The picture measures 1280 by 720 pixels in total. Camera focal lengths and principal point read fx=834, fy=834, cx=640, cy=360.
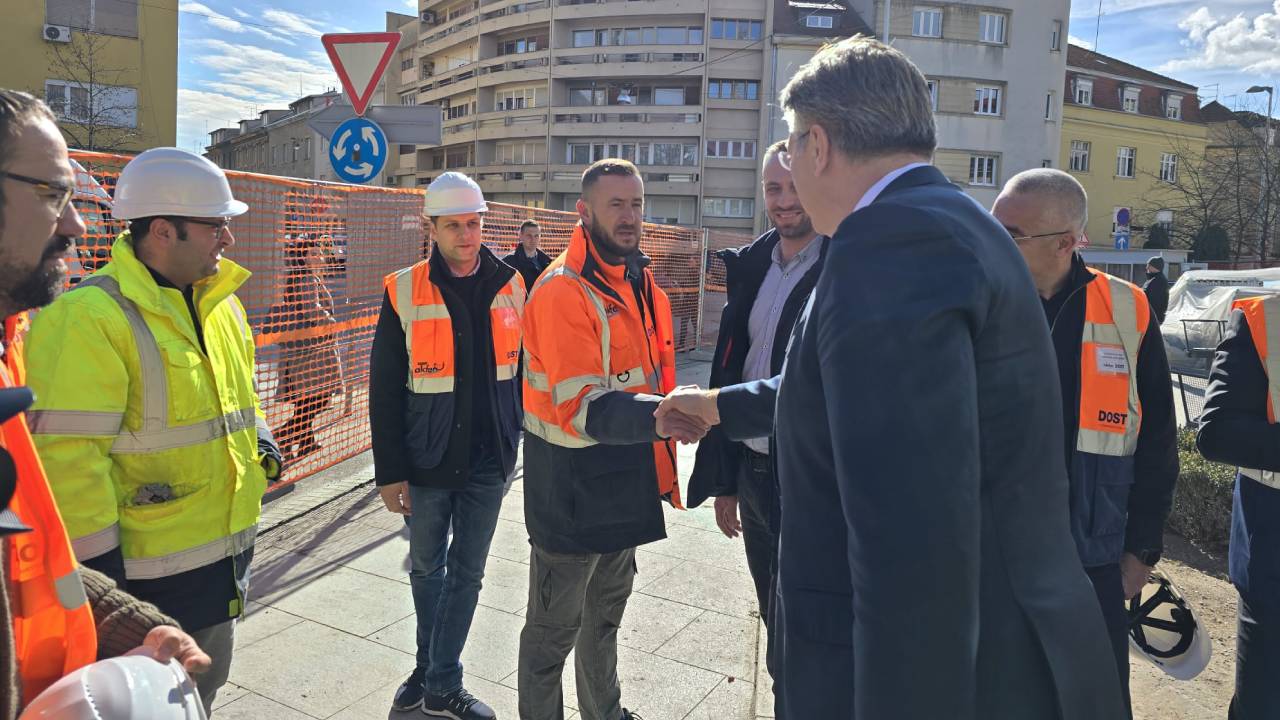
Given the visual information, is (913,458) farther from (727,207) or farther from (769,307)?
(727,207)

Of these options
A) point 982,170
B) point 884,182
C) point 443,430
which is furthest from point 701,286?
point 982,170

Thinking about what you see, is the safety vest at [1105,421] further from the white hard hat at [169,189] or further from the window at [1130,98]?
the window at [1130,98]

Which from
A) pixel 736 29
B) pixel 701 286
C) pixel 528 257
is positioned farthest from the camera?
pixel 736 29

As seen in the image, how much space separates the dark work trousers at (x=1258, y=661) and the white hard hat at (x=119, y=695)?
9.98ft

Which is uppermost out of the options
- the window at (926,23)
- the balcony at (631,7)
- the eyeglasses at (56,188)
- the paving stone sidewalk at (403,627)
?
the balcony at (631,7)

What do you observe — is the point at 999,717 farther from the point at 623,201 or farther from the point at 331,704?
the point at 331,704

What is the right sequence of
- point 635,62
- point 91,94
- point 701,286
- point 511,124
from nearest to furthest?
1. point 701,286
2. point 91,94
3. point 635,62
4. point 511,124

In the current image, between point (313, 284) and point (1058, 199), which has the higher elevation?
point (1058, 199)

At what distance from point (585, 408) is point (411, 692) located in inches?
66.3

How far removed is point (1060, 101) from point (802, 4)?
16284 millimetres

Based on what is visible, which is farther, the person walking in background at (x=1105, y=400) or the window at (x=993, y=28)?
the window at (x=993, y=28)

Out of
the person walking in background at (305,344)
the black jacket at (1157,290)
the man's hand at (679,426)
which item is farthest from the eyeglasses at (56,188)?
the black jacket at (1157,290)

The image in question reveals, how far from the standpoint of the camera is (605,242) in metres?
3.23

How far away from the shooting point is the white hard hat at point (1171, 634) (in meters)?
2.98
